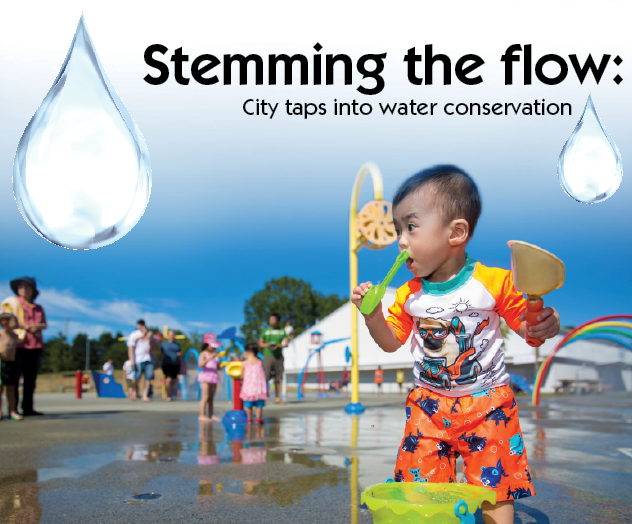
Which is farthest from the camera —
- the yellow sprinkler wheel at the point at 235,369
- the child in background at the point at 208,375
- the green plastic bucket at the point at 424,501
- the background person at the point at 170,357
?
the background person at the point at 170,357

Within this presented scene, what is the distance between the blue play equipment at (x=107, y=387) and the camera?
17.6 meters

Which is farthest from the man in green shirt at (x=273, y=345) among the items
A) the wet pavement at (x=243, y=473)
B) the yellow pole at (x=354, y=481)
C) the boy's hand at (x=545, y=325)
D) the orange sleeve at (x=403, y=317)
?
the boy's hand at (x=545, y=325)

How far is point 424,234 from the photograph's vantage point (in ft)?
7.52

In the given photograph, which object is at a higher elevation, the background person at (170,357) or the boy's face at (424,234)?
the boy's face at (424,234)

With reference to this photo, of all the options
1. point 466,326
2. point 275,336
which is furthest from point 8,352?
point 466,326

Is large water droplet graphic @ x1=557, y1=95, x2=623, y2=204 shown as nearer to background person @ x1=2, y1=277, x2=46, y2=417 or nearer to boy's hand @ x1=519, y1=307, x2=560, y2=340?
boy's hand @ x1=519, y1=307, x2=560, y2=340

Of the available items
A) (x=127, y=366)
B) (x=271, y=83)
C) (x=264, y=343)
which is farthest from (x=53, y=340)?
(x=271, y=83)

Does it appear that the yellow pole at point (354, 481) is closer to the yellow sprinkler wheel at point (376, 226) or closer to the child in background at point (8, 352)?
the yellow sprinkler wheel at point (376, 226)

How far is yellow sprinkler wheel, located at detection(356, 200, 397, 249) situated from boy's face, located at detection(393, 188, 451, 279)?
25.0 ft

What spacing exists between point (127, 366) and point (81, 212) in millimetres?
15393

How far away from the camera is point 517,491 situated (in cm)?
219

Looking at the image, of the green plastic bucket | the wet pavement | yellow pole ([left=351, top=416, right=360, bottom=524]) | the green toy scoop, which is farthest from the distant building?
the green toy scoop

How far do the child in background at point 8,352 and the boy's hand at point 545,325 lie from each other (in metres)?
7.53

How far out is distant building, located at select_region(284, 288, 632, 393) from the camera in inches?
792
